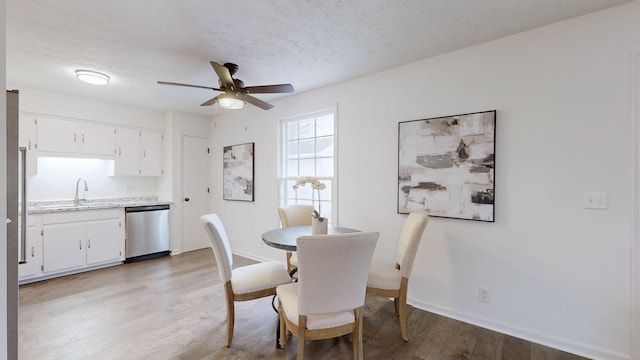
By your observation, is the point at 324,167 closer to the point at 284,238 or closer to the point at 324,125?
the point at 324,125

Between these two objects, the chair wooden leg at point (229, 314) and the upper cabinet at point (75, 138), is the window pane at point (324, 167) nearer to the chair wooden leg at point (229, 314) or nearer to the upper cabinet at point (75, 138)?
the chair wooden leg at point (229, 314)

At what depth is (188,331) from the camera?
7.70ft

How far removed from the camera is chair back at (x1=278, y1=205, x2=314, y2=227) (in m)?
3.22

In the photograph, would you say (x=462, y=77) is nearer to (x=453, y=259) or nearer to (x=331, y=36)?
(x=331, y=36)

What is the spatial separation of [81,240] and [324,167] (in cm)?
351

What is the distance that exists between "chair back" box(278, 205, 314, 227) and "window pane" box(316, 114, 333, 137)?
3.45 ft

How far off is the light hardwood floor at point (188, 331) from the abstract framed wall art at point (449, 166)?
1017 mm

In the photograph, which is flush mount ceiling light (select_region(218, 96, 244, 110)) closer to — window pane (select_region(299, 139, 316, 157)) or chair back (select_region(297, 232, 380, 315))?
window pane (select_region(299, 139, 316, 157))

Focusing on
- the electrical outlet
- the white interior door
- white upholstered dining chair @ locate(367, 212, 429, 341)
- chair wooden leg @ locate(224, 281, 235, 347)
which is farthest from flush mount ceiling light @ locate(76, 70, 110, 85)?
the electrical outlet

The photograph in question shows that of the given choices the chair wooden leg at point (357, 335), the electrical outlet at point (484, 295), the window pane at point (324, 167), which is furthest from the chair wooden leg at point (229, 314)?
the electrical outlet at point (484, 295)

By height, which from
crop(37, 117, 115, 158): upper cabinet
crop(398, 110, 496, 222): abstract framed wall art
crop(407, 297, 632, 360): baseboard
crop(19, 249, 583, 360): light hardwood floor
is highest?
crop(37, 117, 115, 158): upper cabinet

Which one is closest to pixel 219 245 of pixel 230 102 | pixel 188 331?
pixel 188 331

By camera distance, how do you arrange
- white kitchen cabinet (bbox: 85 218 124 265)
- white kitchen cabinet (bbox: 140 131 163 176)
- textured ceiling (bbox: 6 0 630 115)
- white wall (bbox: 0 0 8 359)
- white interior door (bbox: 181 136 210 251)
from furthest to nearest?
white interior door (bbox: 181 136 210 251)
white kitchen cabinet (bbox: 140 131 163 176)
white kitchen cabinet (bbox: 85 218 124 265)
textured ceiling (bbox: 6 0 630 115)
white wall (bbox: 0 0 8 359)

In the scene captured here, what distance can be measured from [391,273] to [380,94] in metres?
1.91
